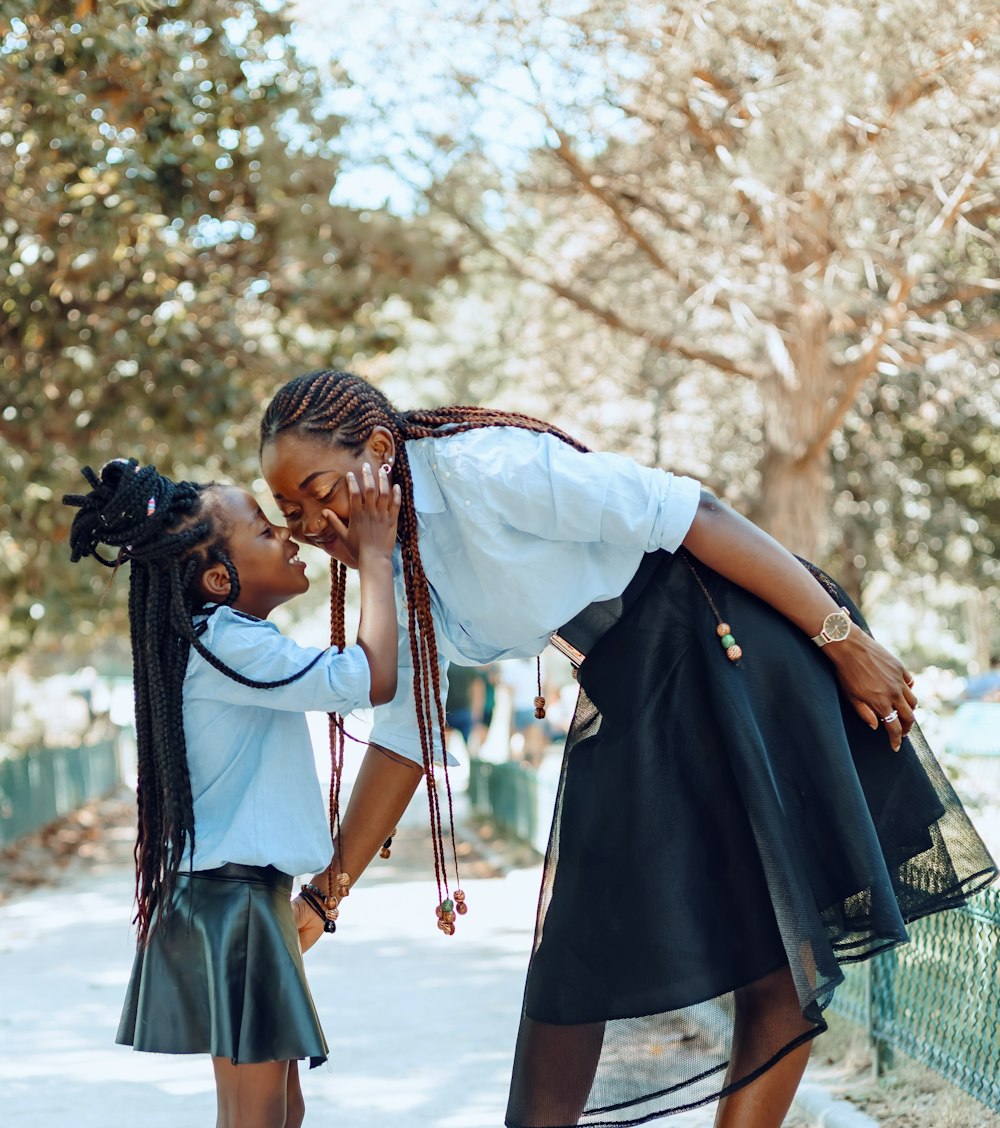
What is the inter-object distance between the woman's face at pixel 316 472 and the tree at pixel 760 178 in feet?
19.8

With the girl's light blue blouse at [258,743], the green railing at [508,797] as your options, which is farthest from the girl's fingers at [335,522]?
the green railing at [508,797]

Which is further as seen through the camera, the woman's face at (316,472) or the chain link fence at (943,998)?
the chain link fence at (943,998)

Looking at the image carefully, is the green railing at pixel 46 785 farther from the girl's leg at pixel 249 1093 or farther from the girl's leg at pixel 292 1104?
the girl's leg at pixel 249 1093

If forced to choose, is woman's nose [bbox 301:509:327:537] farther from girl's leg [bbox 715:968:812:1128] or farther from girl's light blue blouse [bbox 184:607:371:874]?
girl's leg [bbox 715:968:812:1128]

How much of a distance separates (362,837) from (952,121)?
23.0 feet

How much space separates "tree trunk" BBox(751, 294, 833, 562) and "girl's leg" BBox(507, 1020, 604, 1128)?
9144mm

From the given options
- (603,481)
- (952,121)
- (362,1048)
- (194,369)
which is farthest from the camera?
(194,369)

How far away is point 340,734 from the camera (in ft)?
10.5

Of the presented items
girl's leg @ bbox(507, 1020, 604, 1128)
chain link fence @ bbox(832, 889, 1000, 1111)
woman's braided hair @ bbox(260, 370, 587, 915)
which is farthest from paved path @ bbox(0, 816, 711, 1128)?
woman's braided hair @ bbox(260, 370, 587, 915)

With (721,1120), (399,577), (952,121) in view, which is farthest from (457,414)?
(952,121)

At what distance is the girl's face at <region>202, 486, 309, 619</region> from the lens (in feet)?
9.71

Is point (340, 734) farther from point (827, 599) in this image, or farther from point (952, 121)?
point (952, 121)

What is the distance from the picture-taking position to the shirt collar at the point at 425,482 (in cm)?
283

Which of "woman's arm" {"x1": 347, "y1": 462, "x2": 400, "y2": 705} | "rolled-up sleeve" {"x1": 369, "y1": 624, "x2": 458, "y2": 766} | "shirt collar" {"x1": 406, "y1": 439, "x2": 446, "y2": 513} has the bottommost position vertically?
"rolled-up sleeve" {"x1": 369, "y1": 624, "x2": 458, "y2": 766}
